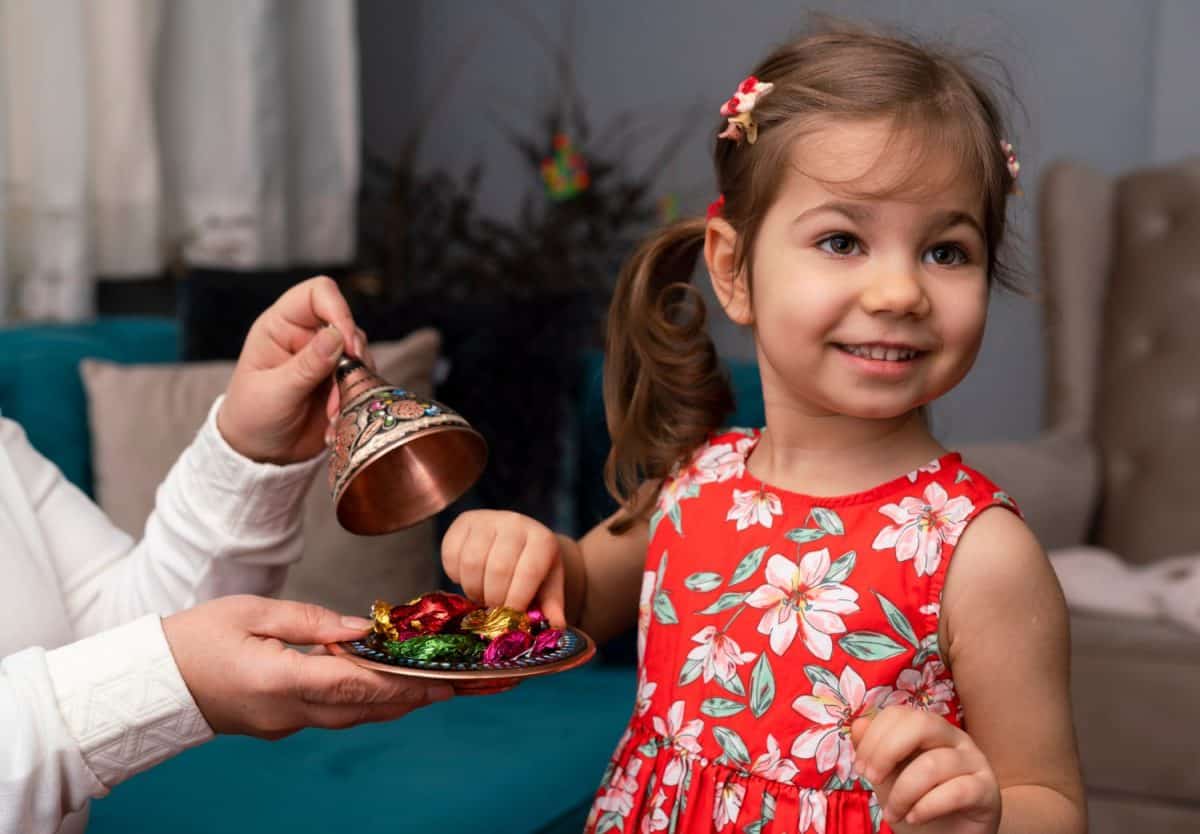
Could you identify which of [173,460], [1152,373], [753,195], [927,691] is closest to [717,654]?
[927,691]

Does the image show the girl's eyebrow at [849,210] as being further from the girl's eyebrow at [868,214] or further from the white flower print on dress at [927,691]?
the white flower print on dress at [927,691]

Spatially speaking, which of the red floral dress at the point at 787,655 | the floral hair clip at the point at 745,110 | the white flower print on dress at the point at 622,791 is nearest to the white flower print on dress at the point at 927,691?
the red floral dress at the point at 787,655

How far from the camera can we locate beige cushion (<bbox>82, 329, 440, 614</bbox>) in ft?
6.11

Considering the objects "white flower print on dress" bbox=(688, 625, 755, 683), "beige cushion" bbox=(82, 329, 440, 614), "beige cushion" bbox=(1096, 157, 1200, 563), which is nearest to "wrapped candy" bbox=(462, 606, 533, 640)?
"white flower print on dress" bbox=(688, 625, 755, 683)

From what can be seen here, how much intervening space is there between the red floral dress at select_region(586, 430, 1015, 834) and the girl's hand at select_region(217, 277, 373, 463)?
14.0 inches

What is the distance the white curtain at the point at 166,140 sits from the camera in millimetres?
2459

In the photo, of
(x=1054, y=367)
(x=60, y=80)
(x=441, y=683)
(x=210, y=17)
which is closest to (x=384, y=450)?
(x=441, y=683)

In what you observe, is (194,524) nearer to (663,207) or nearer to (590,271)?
(590,271)

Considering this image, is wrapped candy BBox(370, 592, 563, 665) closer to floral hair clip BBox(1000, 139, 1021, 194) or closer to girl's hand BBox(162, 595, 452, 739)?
girl's hand BBox(162, 595, 452, 739)

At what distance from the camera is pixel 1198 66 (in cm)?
298

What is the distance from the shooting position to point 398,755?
159 cm

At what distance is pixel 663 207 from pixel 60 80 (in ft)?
4.88

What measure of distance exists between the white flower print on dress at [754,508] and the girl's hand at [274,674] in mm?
298

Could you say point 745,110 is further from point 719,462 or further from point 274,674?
point 274,674
